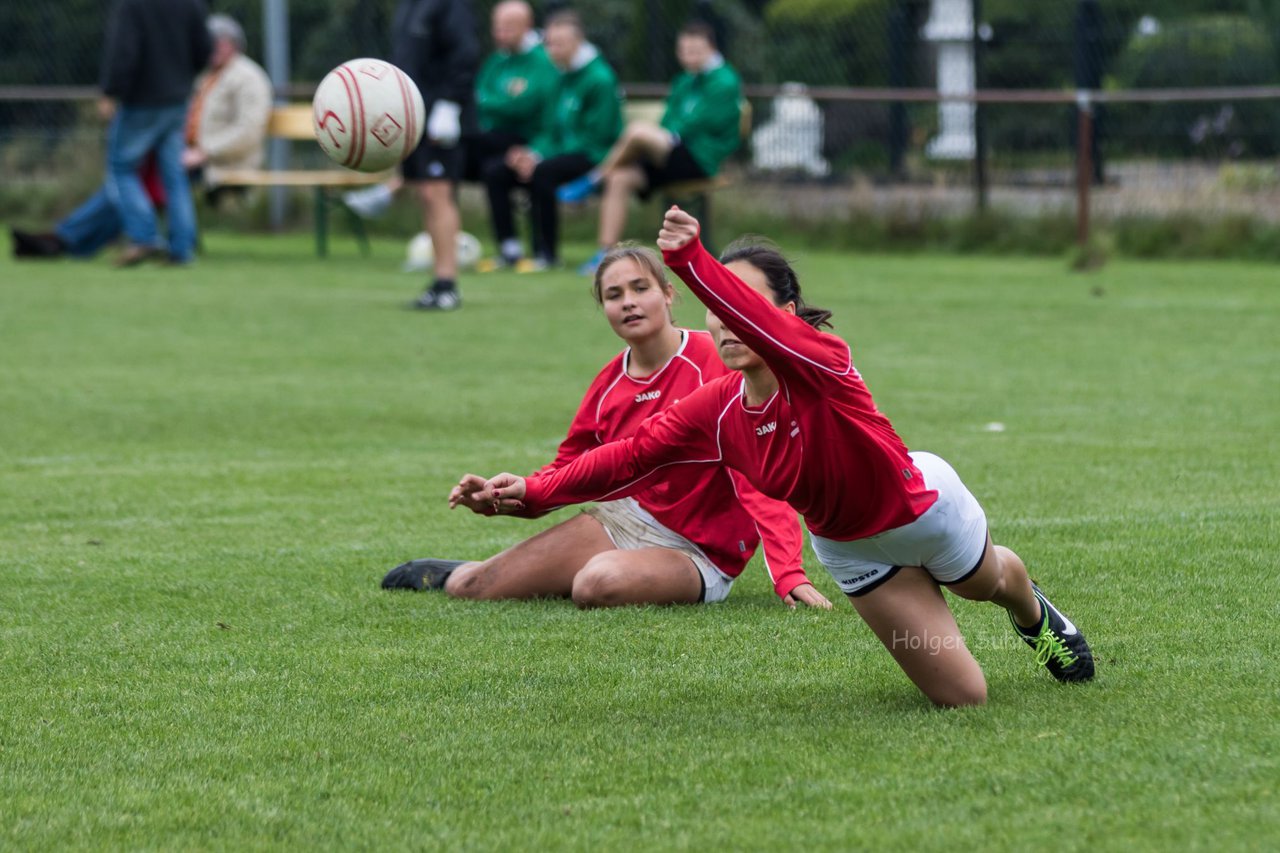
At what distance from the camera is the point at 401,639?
4883mm

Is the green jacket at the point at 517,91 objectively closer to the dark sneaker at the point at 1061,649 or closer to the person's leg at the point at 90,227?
the person's leg at the point at 90,227

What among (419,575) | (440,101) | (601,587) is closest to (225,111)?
(440,101)

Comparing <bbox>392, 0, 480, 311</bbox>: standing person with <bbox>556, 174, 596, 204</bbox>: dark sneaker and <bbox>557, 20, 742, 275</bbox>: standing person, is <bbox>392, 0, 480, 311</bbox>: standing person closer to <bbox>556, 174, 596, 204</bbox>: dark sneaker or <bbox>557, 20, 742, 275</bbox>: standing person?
<bbox>557, 20, 742, 275</bbox>: standing person

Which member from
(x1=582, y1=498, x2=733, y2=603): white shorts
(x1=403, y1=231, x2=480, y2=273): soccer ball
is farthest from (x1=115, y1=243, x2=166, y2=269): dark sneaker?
(x1=582, y1=498, x2=733, y2=603): white shorts

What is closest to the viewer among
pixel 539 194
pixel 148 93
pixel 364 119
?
pixel 364 119

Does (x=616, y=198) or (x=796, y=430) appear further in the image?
(x=616, y=198)

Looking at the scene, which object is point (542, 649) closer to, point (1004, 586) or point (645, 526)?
point (645, 526)

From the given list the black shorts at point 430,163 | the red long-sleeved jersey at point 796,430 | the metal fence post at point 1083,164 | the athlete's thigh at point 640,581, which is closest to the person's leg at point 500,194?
the black shorts at point 430,163

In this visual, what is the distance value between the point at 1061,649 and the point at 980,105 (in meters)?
13.5

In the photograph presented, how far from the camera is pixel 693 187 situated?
15312mm

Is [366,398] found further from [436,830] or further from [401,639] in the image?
[436,830]

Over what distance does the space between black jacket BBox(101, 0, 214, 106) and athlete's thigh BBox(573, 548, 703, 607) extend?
10.9 m

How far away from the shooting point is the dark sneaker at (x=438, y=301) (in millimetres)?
12742

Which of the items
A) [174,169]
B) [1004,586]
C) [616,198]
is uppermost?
[174,169]
